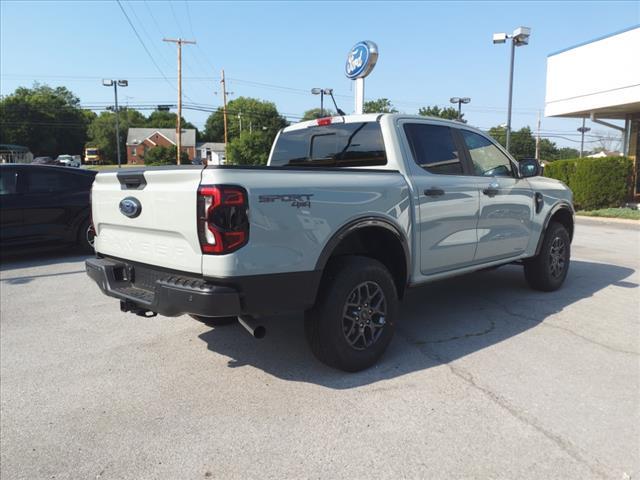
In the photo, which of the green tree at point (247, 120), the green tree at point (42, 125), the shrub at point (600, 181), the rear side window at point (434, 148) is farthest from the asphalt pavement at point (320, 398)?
the green tree at point (42, 125)

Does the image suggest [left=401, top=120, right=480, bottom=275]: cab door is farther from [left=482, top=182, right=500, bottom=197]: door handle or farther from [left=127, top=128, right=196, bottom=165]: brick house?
[left=127, top=128, right=196, bottom=165]: brick house

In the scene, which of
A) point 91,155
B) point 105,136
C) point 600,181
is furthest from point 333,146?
point 105,136

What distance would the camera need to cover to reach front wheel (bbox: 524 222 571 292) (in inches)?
223

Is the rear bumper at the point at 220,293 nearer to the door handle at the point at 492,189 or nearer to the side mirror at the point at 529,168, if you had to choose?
the door handle at the point at 492,189

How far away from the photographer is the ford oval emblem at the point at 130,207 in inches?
132

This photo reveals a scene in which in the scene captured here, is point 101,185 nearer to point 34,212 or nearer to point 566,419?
point 566,419

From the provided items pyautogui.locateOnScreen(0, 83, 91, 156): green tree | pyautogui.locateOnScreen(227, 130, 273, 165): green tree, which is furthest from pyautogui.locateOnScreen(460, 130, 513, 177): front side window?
pyautogui.locateOnScreen(0, 83, 91, 156): green tree

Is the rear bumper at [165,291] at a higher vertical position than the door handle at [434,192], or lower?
lower

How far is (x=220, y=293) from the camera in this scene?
2.83 metres

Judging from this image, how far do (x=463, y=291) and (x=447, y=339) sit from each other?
6.02ft

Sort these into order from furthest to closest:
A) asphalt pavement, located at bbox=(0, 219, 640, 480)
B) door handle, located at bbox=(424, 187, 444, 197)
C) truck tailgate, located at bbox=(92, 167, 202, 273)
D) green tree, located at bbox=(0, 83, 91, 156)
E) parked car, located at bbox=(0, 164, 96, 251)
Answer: green tree, located at bbox=(0, 83, 91, 156) → parked car, located at bbox=(0, 164, 96, 251) → door handle, located at bbox=(424, 187, 444, 197) → truck tailgate, located at bbox=(92, 167, 202, 273) → asphalt pavement, located at bbox=(0, 219, 640, 480)

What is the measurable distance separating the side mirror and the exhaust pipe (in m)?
3.58

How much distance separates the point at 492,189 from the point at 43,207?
696cm

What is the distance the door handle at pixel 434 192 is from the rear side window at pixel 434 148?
20 centimetres
